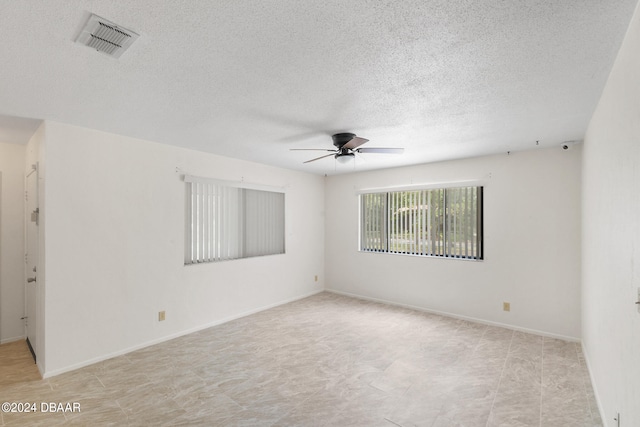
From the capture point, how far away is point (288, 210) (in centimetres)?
543

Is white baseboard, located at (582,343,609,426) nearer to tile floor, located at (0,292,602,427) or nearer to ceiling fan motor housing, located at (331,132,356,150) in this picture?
tile floor, located at (0,292,602,427)

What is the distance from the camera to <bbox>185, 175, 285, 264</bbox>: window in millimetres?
3996

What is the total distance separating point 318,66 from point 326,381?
2636 millimetres

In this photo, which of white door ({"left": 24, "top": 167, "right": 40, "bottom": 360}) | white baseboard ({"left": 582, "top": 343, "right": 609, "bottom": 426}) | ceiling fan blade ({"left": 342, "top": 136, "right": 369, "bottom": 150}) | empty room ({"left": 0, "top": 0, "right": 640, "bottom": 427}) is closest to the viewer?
empty room ({"left": 0, "top": 0, "right": 640, "bottom": 427})

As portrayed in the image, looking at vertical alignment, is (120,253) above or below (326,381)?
above

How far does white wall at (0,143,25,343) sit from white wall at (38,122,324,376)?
152cm

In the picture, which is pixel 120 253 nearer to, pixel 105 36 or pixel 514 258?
pixel 105 36

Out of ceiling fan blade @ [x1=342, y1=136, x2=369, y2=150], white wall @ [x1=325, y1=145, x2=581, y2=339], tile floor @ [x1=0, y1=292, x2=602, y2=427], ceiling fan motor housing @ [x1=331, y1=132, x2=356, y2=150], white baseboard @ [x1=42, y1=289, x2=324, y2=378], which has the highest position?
ceiling fan motor housing @ [x1=331, y1=132, x2=356, y2=150]

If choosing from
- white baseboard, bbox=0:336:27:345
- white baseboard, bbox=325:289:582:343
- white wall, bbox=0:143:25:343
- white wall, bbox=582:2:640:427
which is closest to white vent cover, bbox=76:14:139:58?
white wall, bbox=582:2:640:427

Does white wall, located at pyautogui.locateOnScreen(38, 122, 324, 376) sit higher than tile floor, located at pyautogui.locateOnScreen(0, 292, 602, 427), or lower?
higher

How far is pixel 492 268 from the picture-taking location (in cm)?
417

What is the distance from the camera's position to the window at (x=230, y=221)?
3996 mm

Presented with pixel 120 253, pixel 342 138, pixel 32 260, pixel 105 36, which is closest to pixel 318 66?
pixel 105 36

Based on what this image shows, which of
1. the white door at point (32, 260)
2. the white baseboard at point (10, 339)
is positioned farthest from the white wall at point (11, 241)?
the white door at point (32, 260)
